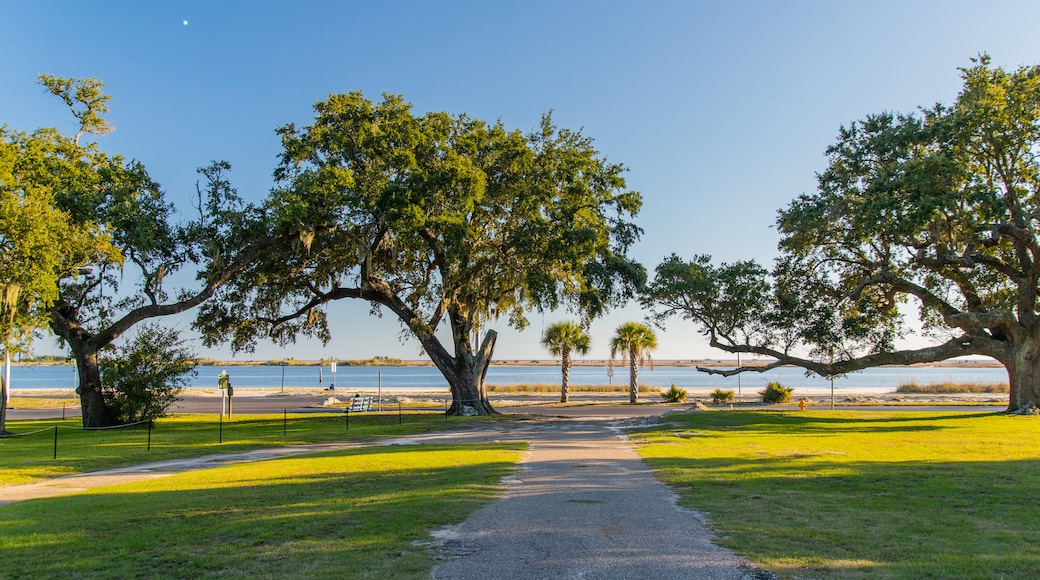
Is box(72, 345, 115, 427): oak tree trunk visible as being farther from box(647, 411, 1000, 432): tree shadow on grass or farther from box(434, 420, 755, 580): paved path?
box(434, 420, 755, 580): paved path

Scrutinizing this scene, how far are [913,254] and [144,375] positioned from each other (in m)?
31.0

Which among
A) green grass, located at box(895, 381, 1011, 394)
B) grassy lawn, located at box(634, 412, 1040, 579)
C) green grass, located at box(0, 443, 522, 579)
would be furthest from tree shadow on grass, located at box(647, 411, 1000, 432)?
green grass, located at box(895, 381, 1011, 394)

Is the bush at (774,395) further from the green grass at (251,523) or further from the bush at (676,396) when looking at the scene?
the green grass at (251,523)

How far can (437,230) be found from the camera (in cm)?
2820

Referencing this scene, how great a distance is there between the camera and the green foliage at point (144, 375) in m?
27.7

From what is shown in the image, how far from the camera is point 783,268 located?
31.2 m

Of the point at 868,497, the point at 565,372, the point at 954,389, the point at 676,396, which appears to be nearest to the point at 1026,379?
the point at 676,396

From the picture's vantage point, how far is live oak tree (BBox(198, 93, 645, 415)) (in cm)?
2788

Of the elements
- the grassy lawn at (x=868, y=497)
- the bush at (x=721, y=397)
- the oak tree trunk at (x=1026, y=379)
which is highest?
the oak tree trunk at (x=1026, y=379)

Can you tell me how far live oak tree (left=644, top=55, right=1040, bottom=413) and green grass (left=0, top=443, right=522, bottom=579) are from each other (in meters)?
18.3

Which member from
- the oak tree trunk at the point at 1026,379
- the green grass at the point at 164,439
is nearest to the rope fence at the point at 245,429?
the green grass at the point at 164,439

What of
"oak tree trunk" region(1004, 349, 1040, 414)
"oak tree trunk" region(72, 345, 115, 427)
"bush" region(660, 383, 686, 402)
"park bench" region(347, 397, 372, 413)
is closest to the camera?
"oak tree trunk" region(72, 345, 115, 427)

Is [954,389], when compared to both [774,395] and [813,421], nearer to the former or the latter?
[774,395]

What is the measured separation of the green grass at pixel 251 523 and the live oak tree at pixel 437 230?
583 inches
